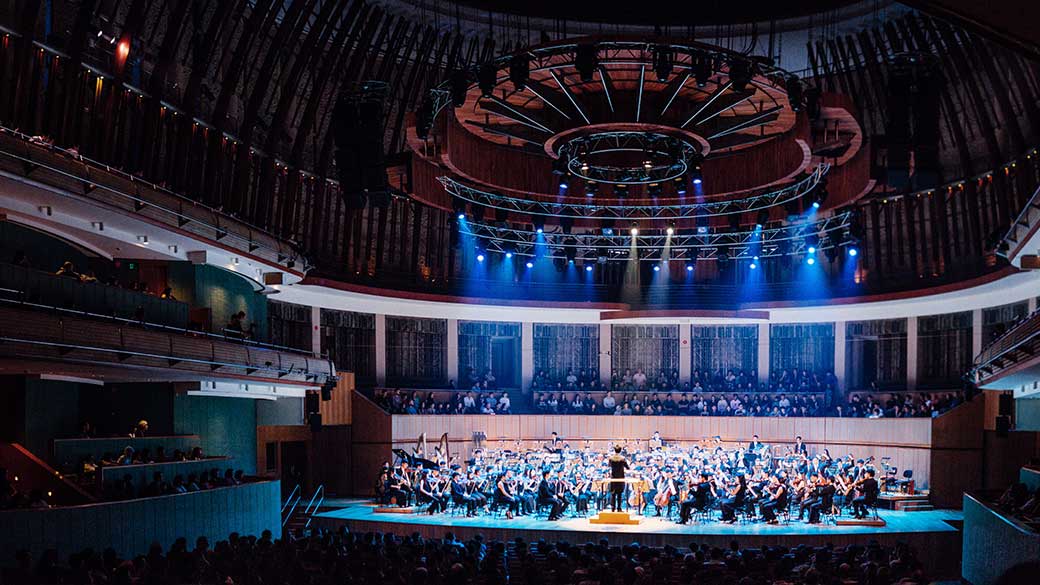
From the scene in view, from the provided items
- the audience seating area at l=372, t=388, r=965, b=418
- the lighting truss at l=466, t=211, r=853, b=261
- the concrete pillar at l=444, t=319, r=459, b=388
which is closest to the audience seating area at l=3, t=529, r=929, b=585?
the lighting truss at l=466, t=211, r=853, b=261

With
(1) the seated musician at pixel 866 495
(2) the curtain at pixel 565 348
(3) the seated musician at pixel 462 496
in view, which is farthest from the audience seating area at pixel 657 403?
(1) the seated musician at pixel 866 495

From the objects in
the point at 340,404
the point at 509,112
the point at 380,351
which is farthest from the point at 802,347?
the point at 509,112

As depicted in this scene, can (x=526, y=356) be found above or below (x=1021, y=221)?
below

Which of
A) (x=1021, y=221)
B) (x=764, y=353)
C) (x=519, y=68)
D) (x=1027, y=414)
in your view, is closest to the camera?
(x=519, y=68)

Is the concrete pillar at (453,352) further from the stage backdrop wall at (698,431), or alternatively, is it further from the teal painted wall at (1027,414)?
the teal painted wall at (1027,414)

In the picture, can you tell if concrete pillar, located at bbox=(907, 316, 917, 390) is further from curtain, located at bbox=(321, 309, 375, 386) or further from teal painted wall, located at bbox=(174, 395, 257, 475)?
teal painted wall, located at bbox=(174, 395, 257, 475)

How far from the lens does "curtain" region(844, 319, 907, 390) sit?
102ft

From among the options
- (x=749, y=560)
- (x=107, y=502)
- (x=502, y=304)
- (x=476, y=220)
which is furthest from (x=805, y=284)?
(x=107, y=502)

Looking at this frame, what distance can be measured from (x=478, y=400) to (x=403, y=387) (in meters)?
2.50

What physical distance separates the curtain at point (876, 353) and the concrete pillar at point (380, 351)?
15.4 metres

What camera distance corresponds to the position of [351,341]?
102 ft

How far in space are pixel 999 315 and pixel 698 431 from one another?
9.45 m

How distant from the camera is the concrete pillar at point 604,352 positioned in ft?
115

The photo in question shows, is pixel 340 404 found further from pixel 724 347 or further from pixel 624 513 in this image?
pixel 724 347
